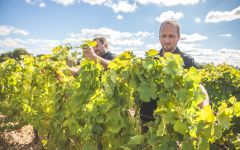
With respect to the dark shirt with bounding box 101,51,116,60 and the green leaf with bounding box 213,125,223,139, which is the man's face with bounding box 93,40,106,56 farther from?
the green leaf with bounding box 213,125,223,139

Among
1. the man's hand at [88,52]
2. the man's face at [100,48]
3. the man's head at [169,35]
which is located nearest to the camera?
the man's head at [169,35]

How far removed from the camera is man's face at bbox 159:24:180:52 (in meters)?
3.53

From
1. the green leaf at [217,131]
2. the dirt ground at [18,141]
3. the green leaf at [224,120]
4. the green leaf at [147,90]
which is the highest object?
the green leaf at [147,90]

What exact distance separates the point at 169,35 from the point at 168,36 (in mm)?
17

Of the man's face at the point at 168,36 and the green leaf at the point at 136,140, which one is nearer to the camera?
the green leaf at the point at 136,140

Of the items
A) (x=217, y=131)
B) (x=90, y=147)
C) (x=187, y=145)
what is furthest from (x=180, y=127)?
(x=90, y=147)

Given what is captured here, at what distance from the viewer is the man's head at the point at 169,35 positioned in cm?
353

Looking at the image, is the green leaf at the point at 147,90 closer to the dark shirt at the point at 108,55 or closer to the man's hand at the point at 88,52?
the man's hand at the point at 88,52

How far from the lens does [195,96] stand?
7.69ft

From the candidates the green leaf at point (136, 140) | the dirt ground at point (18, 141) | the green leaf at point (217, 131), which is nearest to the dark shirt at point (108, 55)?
the green leaf at point (136, 140)

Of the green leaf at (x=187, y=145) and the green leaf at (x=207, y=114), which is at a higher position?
the green leaf at (x=207, y=114)

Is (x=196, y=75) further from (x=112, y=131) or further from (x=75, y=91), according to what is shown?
(x=75, y=91)

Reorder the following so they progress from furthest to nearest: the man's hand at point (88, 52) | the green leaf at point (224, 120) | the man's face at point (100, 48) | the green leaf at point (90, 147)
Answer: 1. the man's face at point (100, 48)
2. the man's hand at point (88, 52)
3. the green leaf at point (90, 147)
4. the green leaf at point (224, 120)

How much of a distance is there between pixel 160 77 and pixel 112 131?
66cm
